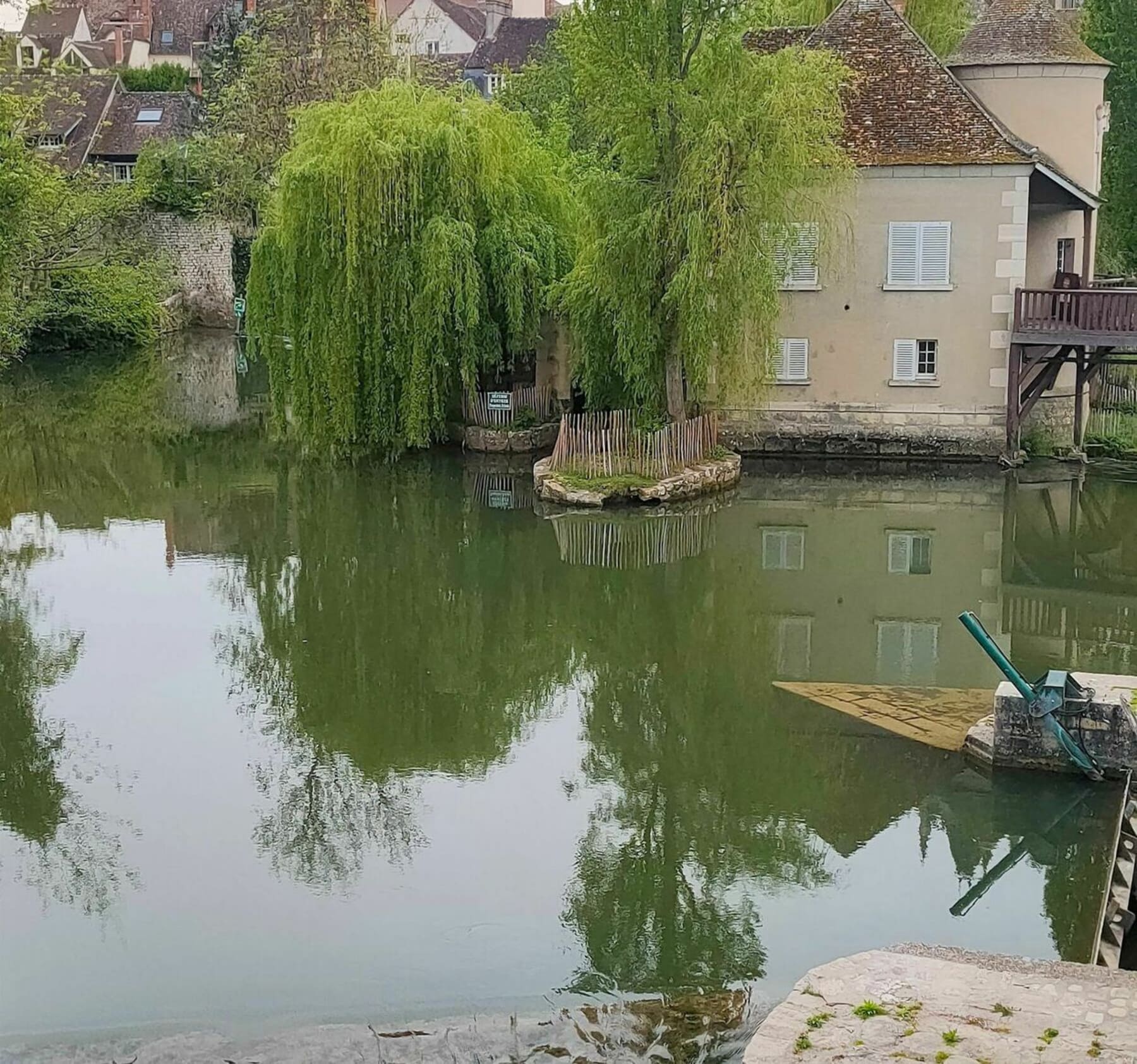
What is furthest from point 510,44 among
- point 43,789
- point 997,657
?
point 997,657

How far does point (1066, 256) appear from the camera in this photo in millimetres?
25781

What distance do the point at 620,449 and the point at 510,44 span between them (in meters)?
46.2

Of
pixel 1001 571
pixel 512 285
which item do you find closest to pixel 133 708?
pixel 1001 571

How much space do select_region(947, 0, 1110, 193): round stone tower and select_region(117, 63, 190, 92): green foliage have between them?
139 ft

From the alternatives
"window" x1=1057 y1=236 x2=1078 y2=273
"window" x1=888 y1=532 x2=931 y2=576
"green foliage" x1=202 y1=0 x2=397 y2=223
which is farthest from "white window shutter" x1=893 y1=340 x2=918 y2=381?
"green foliage" x1=202 y1=0 x2=397 y2=223

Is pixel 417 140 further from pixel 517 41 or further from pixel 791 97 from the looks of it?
pixel 517 41

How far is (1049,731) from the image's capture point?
11.4 metres

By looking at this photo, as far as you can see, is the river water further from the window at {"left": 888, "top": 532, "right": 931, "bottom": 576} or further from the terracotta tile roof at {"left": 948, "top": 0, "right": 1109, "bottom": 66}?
the terracotta tile roof at {"left": 948, "top": 0, "right": 1109, "bottom": 66}

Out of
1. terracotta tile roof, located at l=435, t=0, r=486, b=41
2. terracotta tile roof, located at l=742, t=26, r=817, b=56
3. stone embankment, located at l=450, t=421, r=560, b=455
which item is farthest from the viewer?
terracotta tile roof, located at l=435, t=0, r=486, b=41

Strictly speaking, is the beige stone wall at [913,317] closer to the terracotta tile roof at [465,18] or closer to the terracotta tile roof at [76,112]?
the terracotta tile roof at [76,112]

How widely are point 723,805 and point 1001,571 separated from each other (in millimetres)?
8111

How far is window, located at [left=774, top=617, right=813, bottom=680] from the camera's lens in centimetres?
1420

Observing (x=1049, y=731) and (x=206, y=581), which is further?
(x=206, y=581)

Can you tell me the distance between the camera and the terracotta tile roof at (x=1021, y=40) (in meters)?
24.2
